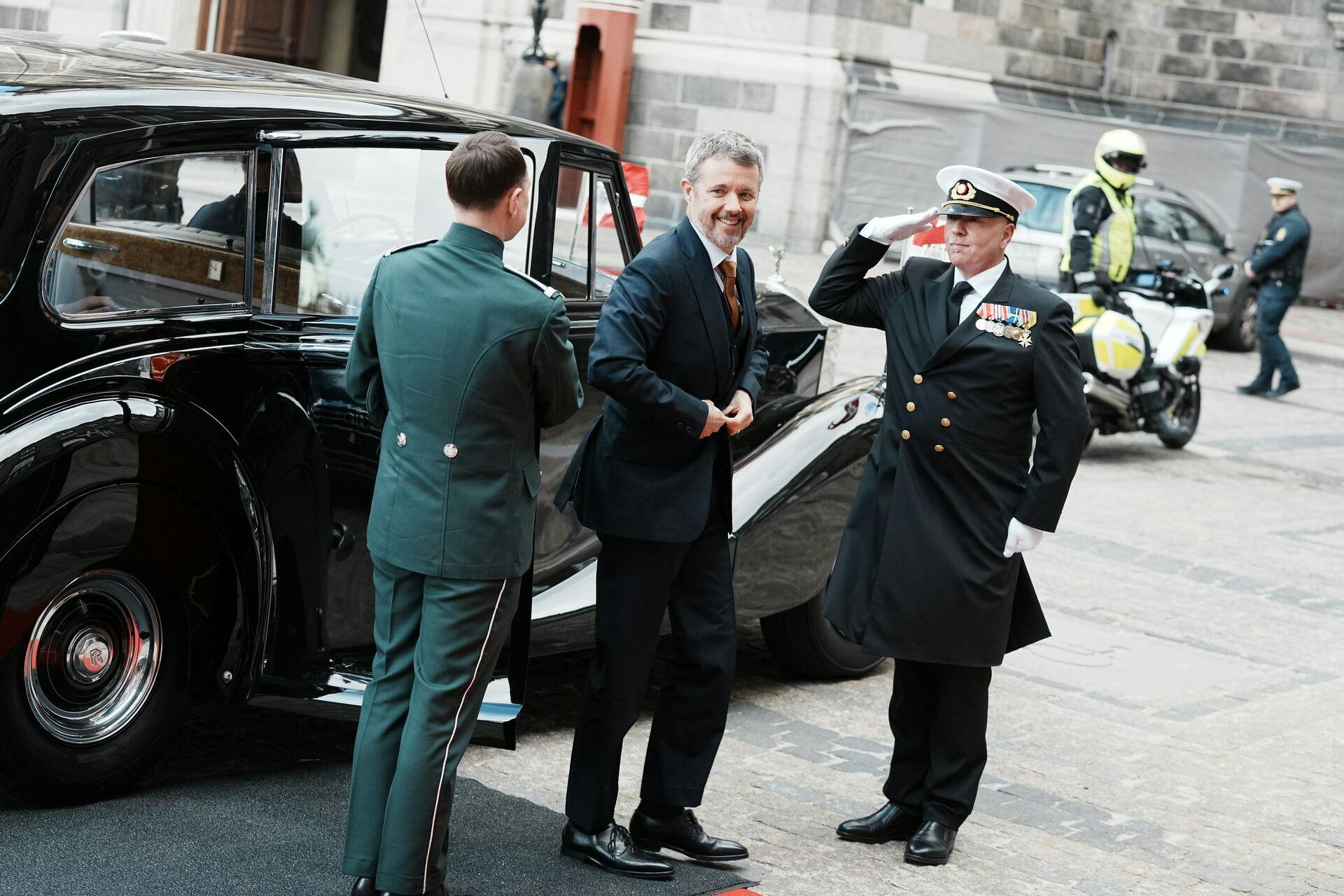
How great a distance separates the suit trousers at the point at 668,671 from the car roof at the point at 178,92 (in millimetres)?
1469

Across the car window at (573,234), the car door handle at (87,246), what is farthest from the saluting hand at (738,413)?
the car door handle at (87,246)

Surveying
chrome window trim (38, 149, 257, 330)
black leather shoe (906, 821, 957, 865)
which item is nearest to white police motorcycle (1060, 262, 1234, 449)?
black leather shoe (906, 821, 957, 865)

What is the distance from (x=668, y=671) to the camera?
14.1 feet

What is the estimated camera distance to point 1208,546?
9.12 metres

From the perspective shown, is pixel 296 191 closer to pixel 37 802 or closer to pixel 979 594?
pixel 37 802

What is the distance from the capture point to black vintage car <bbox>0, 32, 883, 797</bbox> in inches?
152

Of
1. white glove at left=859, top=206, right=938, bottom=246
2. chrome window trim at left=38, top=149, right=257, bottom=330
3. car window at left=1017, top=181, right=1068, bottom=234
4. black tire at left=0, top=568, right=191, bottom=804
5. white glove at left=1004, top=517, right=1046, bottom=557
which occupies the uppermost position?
car window at left=1017, top=181, right=1068, bottom=234

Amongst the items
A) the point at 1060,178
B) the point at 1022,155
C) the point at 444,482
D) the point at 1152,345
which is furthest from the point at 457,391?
the point at 1022,155

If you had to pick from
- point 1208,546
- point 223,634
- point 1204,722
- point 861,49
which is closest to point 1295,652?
point 1204,722

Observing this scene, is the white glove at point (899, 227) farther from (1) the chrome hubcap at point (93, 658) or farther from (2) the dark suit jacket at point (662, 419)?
(1) the chrome hubcap at point (93, 658)

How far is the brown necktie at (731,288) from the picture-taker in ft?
13.8

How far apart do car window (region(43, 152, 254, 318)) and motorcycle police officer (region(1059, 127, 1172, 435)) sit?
308 inches

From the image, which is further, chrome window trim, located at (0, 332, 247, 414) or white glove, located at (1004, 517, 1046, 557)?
white glove, located at (1004, 517, 1046, 557)

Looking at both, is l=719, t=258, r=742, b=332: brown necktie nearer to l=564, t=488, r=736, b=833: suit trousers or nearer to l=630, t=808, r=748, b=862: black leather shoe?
l=564, t=488, r=736, b=833: suit trousers
